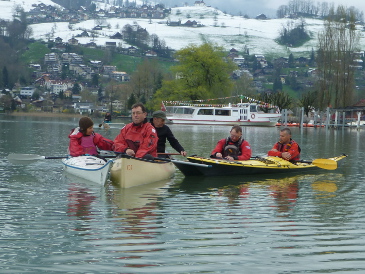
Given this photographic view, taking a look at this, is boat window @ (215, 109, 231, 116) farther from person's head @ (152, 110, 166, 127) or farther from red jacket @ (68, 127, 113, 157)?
red jacket @ (68, 127, 113, 157)

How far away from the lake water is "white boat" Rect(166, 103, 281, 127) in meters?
59.5

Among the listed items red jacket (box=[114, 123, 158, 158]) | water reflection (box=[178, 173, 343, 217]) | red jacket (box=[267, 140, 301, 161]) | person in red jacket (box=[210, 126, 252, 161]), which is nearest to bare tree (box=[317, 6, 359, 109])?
red jacket (box=[267, 140, 301, 161])

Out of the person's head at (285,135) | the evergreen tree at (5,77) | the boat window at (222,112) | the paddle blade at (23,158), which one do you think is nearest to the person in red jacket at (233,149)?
the person's head at (285,135)

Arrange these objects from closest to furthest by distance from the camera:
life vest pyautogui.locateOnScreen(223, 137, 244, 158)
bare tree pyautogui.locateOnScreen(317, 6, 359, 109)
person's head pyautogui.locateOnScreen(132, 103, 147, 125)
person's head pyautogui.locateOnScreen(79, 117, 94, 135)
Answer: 1. person's head pyautogui.locateOnScreen(132, 103, 147, 125)
2. person's head pyautogui.locateOnScreen(79, 117, 94, 135)
3. life vest pyautogui.locateOnScreen(223, 137, 244, 158)
4. bare tree pyautogui.locateOnScreen(317, 6, 359, 109)

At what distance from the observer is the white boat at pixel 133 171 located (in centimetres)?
1380

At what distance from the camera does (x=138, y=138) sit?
1483cm

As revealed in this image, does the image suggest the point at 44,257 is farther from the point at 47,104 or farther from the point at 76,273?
the point at 47,104

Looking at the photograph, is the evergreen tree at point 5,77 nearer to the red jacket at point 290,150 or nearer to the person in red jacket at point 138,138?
the red jacket at point 290,150

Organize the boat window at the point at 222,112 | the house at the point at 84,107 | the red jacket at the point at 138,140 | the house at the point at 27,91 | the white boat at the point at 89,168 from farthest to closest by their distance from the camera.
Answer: the house at the point at 27,91, the house at the point at 84,107, the boat window at the point at 222,112, the red jacket at the point at 138,140, the white boat at the point at 89,168

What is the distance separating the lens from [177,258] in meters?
7.64

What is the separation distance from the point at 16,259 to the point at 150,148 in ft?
24.4

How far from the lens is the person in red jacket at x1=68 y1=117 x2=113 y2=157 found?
1605cm

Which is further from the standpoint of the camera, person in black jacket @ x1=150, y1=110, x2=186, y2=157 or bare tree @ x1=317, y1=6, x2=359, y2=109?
bare tree @ x1=317, y1=6, x2=359, y2=109

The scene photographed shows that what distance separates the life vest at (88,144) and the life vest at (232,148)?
141 inches
